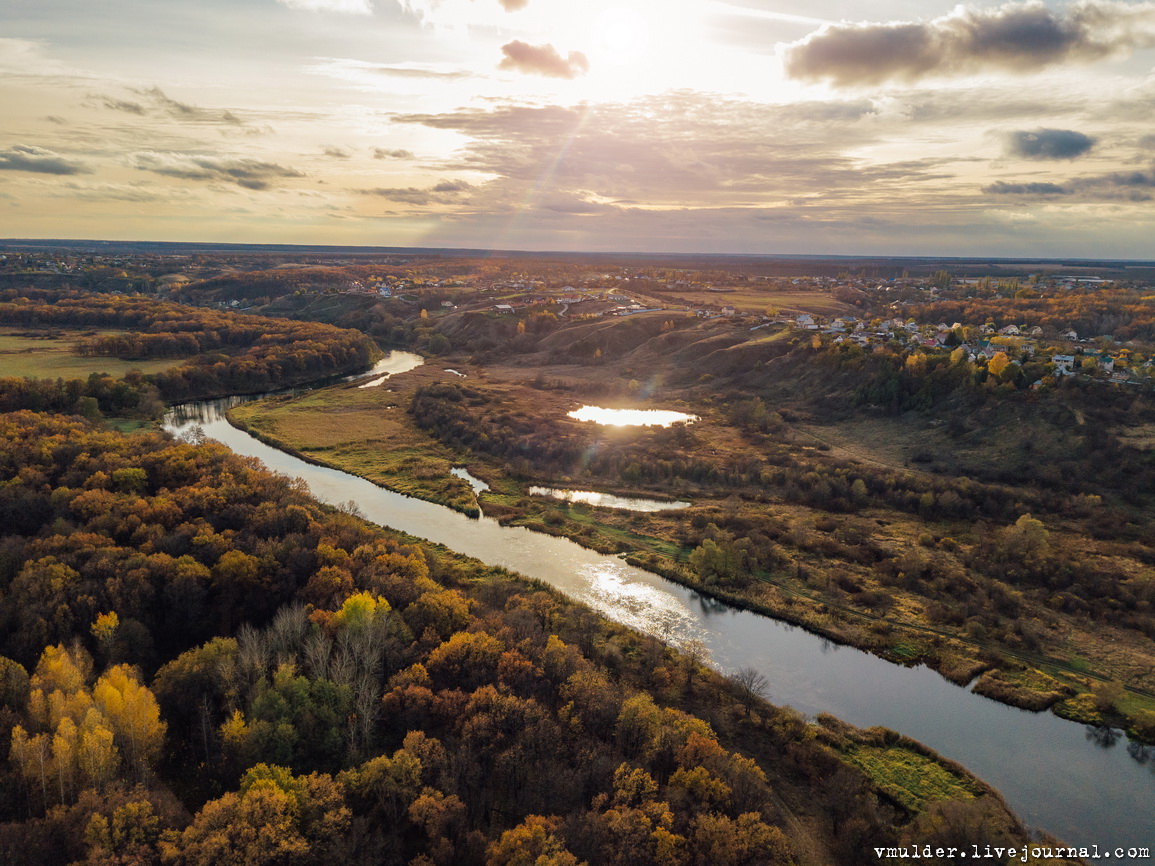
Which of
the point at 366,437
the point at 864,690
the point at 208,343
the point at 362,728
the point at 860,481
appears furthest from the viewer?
the point at 208,343

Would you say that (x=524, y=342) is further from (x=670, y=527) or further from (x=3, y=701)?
(x=3, y=701)

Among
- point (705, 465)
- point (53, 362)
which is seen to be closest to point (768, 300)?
point (705, 465)

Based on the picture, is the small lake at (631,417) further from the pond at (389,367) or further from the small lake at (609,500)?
the pond at (389,367)

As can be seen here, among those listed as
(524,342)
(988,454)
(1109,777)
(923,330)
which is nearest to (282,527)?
(1109,777)

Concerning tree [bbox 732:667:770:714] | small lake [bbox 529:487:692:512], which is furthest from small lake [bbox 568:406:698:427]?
tree [bbox 732:667:770:714]

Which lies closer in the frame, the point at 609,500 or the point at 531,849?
the point at 531,849

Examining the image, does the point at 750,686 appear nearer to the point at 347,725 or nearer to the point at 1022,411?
the point at 347,725

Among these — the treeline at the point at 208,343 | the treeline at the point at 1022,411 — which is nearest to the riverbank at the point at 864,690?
the treeline at the point at 1022,411
